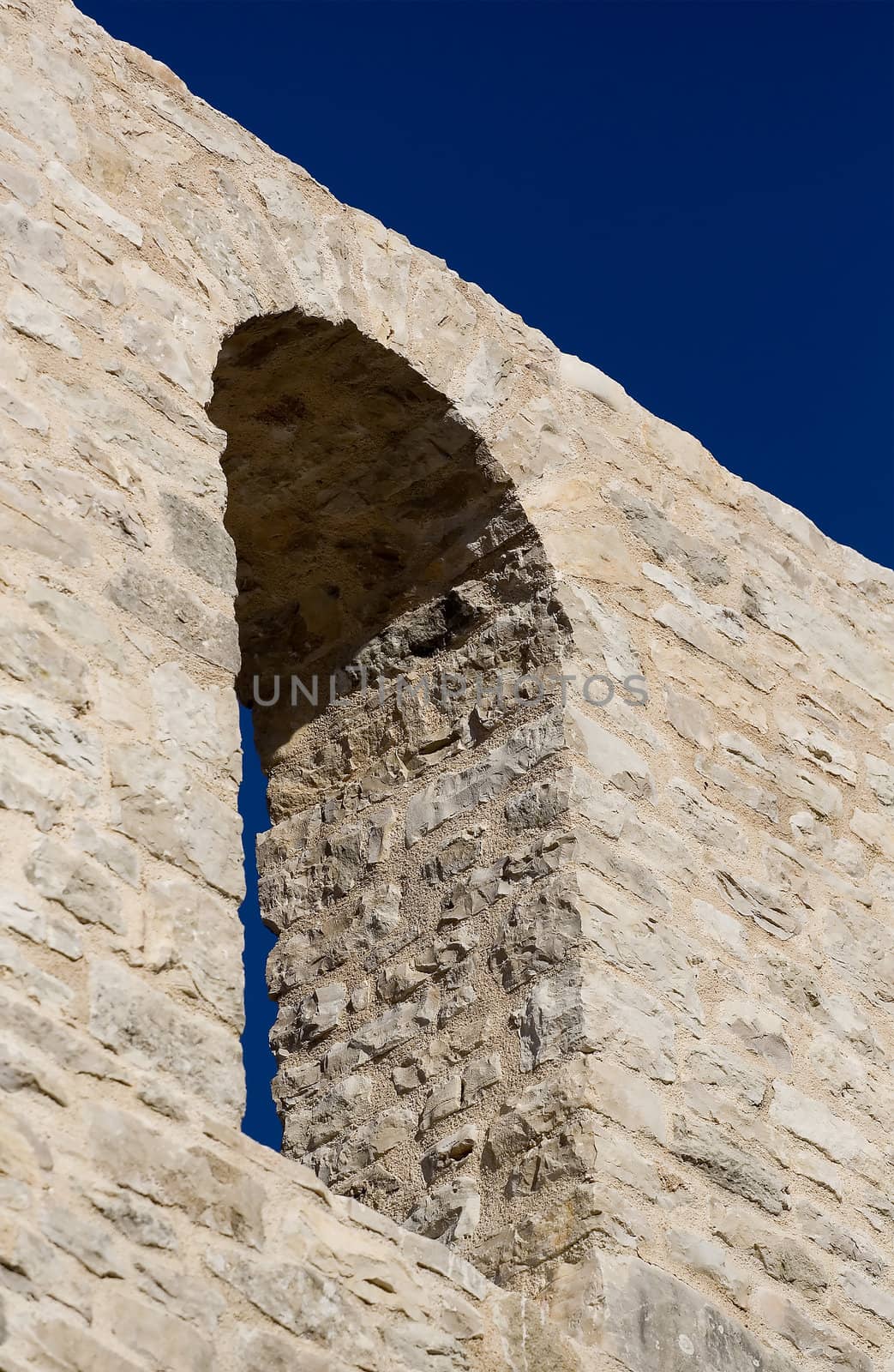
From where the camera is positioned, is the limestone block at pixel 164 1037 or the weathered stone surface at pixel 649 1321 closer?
the limestone block at pixel 164 1037

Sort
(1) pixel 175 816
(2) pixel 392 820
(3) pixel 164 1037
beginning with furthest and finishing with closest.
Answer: (2) pixel 392 820 < (1) pixel 175 816 < (3) pixel 164 1037

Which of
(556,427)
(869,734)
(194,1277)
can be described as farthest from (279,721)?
(194,1277)

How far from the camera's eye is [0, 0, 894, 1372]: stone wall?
286 centimetres

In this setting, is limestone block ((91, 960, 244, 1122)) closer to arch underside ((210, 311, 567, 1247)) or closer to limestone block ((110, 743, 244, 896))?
limestone block ((110, 743, 244, 896))

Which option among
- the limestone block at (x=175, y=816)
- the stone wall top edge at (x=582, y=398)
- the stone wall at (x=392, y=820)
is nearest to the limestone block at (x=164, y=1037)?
the stone wall at (x=392, y=820)

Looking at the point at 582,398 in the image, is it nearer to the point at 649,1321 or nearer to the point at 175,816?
the point at 175,816

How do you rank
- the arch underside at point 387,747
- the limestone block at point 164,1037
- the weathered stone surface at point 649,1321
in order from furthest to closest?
the arch underside at point 387,747 < the weathered stone surface at point 649,1321 < the limestone block at point 164,1037

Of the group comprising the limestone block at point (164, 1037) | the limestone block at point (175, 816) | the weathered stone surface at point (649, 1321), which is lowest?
the weathered stone surface at point (649, 1321)

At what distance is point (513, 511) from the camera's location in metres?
4.48

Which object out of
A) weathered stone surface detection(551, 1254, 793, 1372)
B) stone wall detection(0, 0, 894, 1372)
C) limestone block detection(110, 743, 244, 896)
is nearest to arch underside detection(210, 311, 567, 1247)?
stone wall detection(0, 0, 894, 1372)

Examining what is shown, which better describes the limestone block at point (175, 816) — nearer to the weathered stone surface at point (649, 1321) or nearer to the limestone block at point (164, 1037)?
the limestone block at point (164, 1037)

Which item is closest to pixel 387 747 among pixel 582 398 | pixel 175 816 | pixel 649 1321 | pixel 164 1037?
pixel 582 398

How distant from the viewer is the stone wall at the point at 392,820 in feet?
9.39

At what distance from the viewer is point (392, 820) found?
14.5 ft
